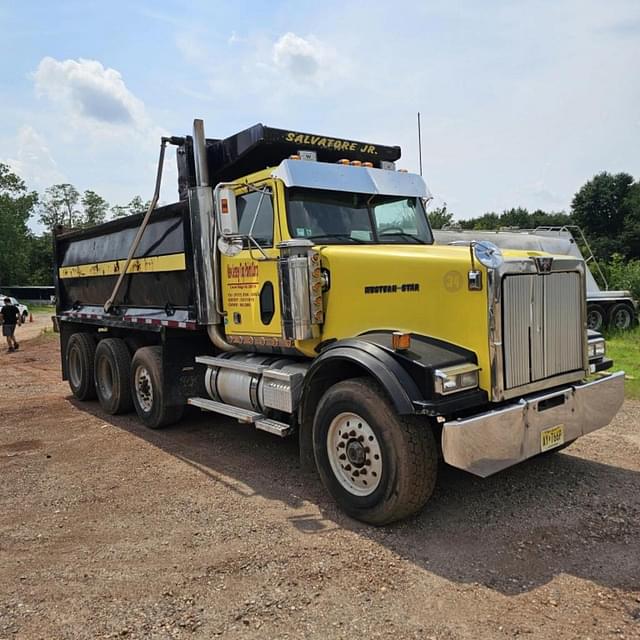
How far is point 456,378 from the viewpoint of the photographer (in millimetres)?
4051

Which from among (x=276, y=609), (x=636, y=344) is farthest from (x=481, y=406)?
(x=636, y=344)

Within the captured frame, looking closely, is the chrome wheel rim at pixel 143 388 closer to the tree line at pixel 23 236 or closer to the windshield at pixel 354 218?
the windshield at pixel 354 218

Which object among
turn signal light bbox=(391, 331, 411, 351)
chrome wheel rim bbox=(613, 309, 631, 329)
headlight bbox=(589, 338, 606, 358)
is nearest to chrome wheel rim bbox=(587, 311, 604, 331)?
chrome wheel rim bbox=(613, 309, 631, 329)

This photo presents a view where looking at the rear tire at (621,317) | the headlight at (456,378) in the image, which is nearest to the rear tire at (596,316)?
the rear tire at (621,317)

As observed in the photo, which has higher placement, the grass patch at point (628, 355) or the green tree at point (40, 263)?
the green tree at point (40, 263)

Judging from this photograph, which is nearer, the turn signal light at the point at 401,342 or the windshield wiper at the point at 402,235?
the turn signal light at the point at 401,342

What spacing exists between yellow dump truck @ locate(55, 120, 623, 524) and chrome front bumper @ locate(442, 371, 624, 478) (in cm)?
1

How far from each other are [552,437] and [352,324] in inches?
69.8

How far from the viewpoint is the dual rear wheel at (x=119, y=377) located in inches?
286

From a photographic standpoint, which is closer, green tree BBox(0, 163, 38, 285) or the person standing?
the person standing

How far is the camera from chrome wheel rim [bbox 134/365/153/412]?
7548mm

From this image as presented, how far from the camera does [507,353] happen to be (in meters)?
4.22

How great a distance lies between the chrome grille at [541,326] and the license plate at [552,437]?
386 mm

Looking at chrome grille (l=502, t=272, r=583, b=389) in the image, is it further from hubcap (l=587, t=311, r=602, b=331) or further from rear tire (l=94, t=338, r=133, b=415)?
hubcap (l=587, t=311, r=602, b=331)
